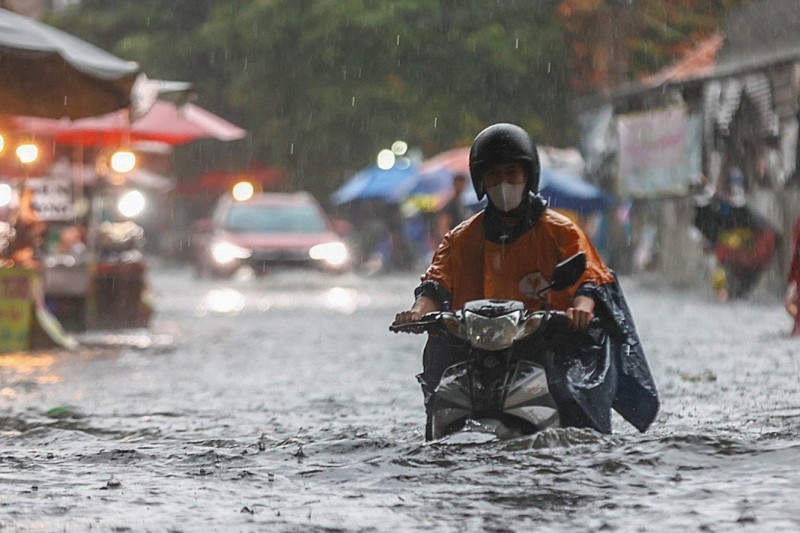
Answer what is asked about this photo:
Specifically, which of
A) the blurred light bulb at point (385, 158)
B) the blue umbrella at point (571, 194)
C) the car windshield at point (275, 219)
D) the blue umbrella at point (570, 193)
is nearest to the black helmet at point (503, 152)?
the car windshield at point (275, 219)

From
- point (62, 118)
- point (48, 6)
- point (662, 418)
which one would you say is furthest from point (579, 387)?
point (48, 6)

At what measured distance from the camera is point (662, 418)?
31.1ft

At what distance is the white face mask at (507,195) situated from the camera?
24.4ft

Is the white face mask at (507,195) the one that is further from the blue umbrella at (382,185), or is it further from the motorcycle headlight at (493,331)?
the blue umbrella at (382,185)

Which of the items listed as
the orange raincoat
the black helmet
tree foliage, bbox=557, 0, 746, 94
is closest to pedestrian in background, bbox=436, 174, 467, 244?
tree foliage, bbox=557, 0, 746, 94

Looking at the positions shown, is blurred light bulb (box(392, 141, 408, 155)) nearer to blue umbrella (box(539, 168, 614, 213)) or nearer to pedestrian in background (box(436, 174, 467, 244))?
blue umbrella (box(539, 168, 614, 213))

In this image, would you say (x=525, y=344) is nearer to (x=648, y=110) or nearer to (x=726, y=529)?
(x=726, y=529)

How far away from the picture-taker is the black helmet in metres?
7.41

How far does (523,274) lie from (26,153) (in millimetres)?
10626

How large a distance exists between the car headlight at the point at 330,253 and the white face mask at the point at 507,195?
21.4 m

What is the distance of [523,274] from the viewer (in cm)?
751

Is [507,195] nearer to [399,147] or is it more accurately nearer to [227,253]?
[227,253]

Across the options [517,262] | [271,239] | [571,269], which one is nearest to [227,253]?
[271,239]

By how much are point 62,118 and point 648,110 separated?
1855 cm
